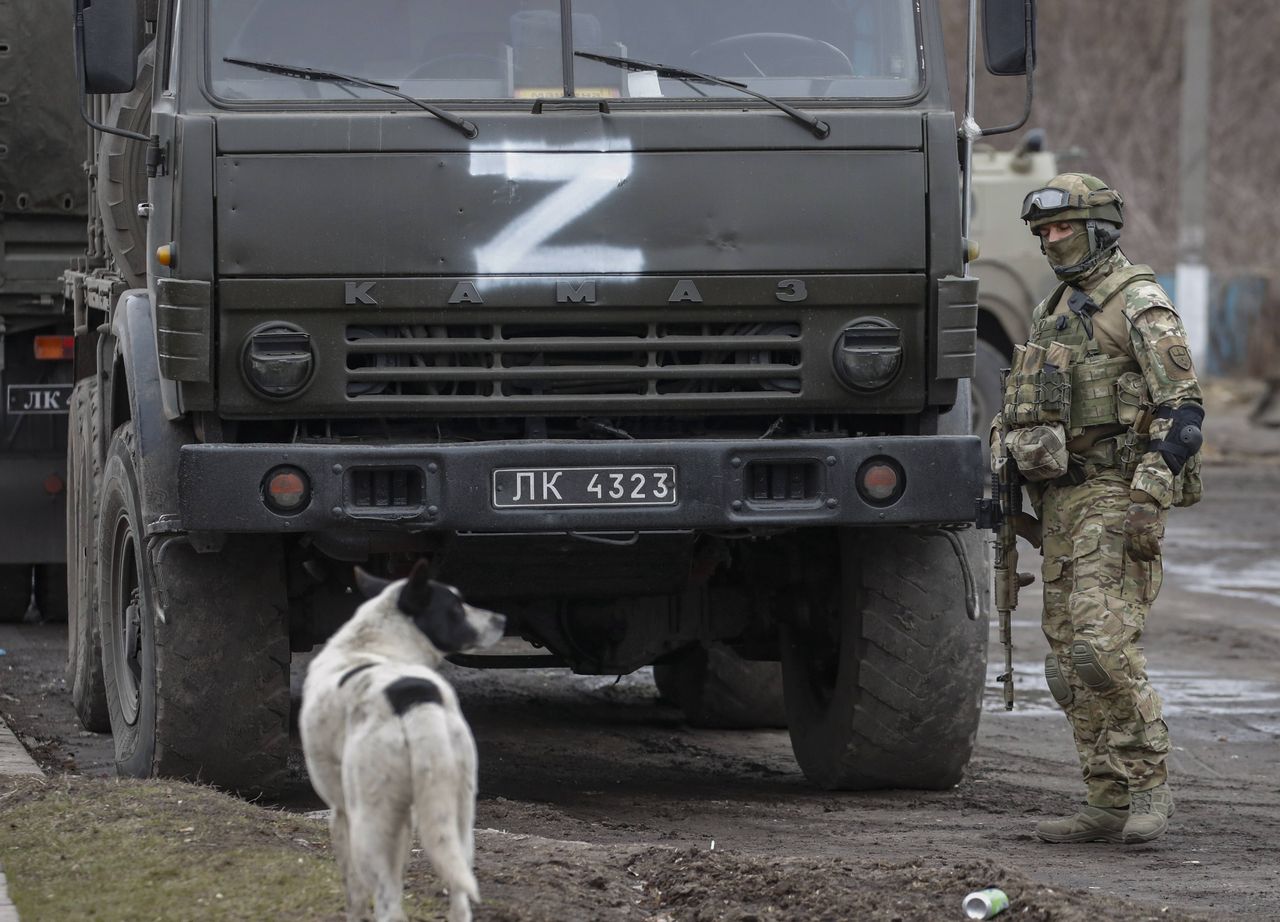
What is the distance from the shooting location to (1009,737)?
902 centimetres

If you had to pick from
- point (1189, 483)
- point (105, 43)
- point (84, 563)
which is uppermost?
point (105, 43)

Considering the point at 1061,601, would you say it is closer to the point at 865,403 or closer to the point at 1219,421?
the point at 865,403

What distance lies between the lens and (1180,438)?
251 inches

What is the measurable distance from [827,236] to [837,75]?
579mm

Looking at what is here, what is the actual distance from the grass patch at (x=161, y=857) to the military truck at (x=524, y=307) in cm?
57

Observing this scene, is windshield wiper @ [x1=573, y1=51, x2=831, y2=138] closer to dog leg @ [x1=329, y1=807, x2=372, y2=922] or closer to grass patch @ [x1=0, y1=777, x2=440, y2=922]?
grass patch @ [x1=0, y1=777, x2=440, y2=922]

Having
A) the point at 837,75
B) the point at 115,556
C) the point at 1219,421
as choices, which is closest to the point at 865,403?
the point at 837,75

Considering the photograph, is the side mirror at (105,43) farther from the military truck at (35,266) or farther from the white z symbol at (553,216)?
the military truck at (35,266)

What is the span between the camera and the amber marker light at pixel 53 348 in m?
11.5

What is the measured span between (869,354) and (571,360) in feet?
2.86

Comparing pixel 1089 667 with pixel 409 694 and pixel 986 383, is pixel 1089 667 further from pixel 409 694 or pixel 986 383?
pixel 986 383

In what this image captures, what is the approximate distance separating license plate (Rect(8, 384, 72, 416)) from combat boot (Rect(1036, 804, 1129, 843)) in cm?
652

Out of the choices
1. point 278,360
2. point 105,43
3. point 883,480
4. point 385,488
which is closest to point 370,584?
point 385,488

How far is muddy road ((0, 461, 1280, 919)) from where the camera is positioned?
542 cm
